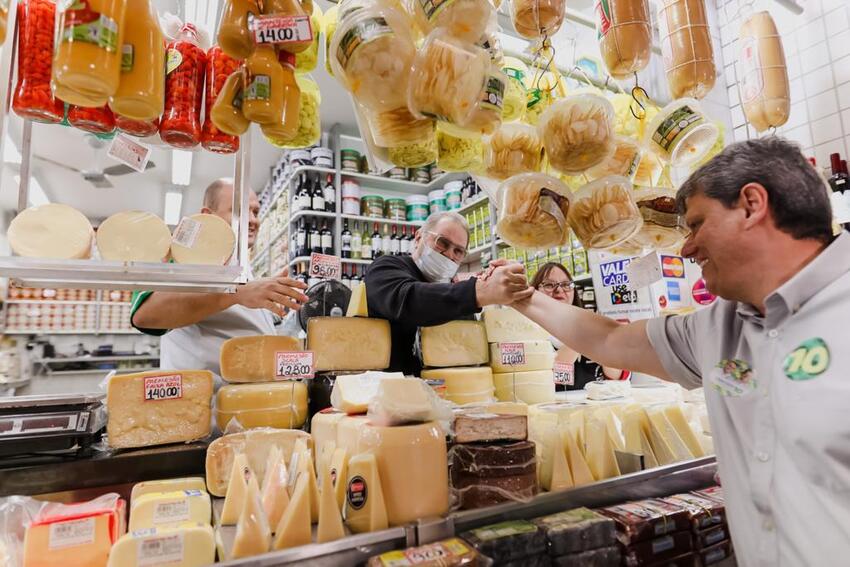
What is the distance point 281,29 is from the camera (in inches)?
44.6

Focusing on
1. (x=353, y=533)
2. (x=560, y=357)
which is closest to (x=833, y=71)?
(x=560, y=357)

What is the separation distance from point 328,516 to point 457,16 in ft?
3.94

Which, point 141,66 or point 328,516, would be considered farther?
point 328,516

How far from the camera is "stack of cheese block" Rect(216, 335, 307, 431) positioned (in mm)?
1581

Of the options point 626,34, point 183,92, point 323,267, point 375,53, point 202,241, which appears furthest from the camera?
point 323,267

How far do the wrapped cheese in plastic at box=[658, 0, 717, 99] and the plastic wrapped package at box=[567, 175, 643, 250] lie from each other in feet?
1.69

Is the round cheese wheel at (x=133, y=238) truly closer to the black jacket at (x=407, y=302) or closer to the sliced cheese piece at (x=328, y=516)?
the sliced cheese piece at (x=328, y=516)

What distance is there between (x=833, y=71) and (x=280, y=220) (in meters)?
5.38

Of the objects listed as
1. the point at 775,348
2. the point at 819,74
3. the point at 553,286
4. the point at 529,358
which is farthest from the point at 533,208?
the point at 819,74

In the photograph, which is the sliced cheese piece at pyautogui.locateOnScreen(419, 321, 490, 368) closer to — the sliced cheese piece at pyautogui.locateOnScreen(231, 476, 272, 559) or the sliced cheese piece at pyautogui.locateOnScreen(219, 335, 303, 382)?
the sliced cheese piece at pyautogui.locateOnScreen(219, 335, 303, 382)

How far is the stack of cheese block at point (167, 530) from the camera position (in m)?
1.00

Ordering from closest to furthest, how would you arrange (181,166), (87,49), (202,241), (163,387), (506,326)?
(87,49) → (202,241) → (163,387) → (506,326) → (181,166)

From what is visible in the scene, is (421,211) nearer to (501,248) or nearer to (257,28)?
(501,248)

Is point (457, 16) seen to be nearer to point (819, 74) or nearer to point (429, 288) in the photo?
point (429, 288)
